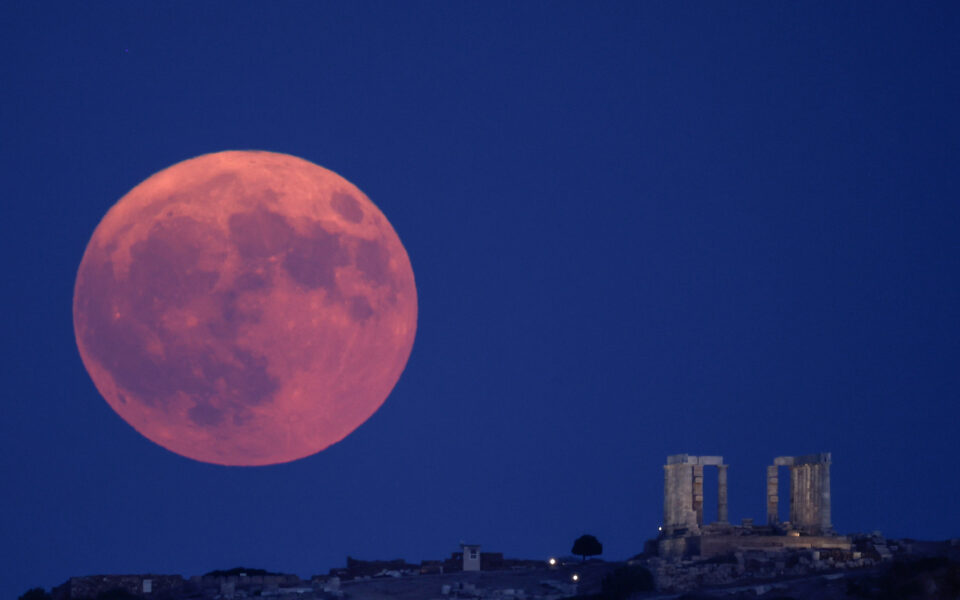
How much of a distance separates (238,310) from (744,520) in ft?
134

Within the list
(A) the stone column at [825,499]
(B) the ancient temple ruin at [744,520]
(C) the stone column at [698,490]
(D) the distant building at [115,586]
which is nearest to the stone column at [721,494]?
(B) the ancient temple ruin at [744,520]

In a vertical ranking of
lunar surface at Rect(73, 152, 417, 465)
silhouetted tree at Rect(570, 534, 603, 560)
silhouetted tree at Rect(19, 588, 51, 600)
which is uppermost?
lunar surface at Rect(73, 152, 417, 465)

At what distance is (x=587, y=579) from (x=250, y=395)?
91.3 ft

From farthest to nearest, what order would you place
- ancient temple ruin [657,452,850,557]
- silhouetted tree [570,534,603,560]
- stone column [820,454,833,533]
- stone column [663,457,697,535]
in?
1. silhouetted tree [570,534,603,560]
2. stone column [663,457,697,535]
3. stone column [820,454,833,533]
4. ancient temple ruin [657,452,850,557]

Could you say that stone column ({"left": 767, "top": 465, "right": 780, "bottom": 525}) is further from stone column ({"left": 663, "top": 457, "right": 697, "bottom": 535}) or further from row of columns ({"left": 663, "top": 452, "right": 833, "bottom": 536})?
stone column ({"left": 663, "top": 457, "right": 697, "bottom": 535})

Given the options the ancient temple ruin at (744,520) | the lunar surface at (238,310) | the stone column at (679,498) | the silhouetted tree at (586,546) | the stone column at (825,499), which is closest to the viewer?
the lunar surface at (238,310)

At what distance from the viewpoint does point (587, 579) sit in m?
64.8

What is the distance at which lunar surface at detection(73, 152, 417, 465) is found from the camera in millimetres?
42219

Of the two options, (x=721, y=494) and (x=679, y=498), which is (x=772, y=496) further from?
(x=679, y=498)

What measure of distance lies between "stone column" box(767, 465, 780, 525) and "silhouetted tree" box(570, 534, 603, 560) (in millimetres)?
12744

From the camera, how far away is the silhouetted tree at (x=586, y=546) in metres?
80.3

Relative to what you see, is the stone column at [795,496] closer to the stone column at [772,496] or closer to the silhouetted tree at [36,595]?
the stone column at [772,496]

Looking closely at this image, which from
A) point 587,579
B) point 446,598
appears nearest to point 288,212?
point 446,598

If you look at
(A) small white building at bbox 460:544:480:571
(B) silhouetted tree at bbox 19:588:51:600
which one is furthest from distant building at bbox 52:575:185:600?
(A) small white building at bbox 460:544:480:571
